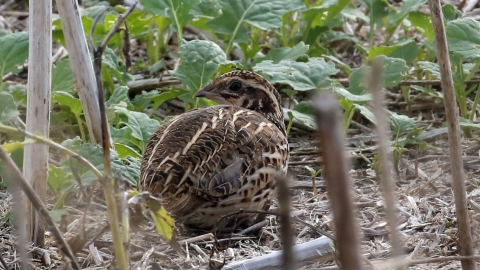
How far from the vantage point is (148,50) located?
6.12 m

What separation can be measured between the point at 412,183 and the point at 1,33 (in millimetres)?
2710

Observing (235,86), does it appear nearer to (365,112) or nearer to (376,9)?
(365,112)

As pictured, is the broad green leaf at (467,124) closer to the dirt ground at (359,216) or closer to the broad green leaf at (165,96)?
the dirt ground at (359,216)

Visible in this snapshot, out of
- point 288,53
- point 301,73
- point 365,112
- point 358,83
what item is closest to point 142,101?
point 288,53

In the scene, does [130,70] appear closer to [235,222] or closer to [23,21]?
[23,21]

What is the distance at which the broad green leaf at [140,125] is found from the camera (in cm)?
451

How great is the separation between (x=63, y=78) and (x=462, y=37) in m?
2.38

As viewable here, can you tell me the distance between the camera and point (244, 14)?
18.0 ft

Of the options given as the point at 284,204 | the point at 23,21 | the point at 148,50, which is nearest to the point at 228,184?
the point at 284,204

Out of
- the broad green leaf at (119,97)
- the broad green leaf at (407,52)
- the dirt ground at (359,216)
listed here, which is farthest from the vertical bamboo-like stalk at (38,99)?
the broad green leaf at (407,52)

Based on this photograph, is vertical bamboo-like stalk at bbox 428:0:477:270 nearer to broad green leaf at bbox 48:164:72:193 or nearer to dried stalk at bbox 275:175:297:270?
dried stalk at bbox 275:175:297:270

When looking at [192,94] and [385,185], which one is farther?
[192,94]

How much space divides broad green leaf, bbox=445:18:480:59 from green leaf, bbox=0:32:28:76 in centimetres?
249

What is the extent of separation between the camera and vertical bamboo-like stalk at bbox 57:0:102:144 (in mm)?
3607
